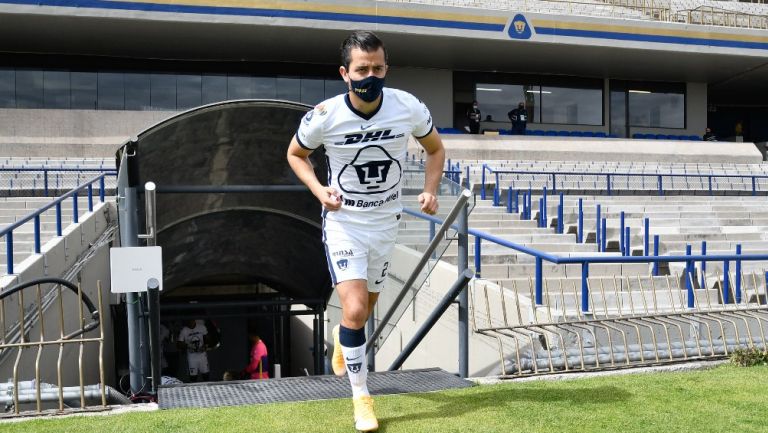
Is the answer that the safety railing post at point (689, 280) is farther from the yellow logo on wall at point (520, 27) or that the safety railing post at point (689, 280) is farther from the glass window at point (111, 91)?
the glass window at point (111, 91)

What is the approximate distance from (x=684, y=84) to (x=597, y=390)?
34.2m

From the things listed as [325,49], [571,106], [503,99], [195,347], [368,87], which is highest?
[325,49]

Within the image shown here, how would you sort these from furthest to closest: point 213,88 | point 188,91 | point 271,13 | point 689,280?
point 213,88
point 188,91
point 271,13
point 689,280

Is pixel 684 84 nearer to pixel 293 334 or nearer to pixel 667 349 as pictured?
pixel 293 334

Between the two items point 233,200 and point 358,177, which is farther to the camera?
point 233,200

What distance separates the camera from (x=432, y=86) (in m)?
31.5

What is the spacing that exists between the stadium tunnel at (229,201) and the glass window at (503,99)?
20169 millimetres

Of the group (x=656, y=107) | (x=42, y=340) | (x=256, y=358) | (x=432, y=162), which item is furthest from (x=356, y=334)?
(x=656, y=107)

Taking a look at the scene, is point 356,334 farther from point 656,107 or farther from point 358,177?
point 656,107

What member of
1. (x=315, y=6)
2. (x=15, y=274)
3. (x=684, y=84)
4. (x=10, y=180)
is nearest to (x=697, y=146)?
(x=684, y=84)

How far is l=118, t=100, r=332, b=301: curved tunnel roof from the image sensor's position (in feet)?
24.8

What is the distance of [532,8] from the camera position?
30469 mm

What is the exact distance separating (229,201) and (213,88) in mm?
19504

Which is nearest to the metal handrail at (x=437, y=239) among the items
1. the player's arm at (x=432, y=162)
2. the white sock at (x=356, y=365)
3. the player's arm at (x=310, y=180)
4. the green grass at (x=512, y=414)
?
the player's arm at (x=432, y=162)
